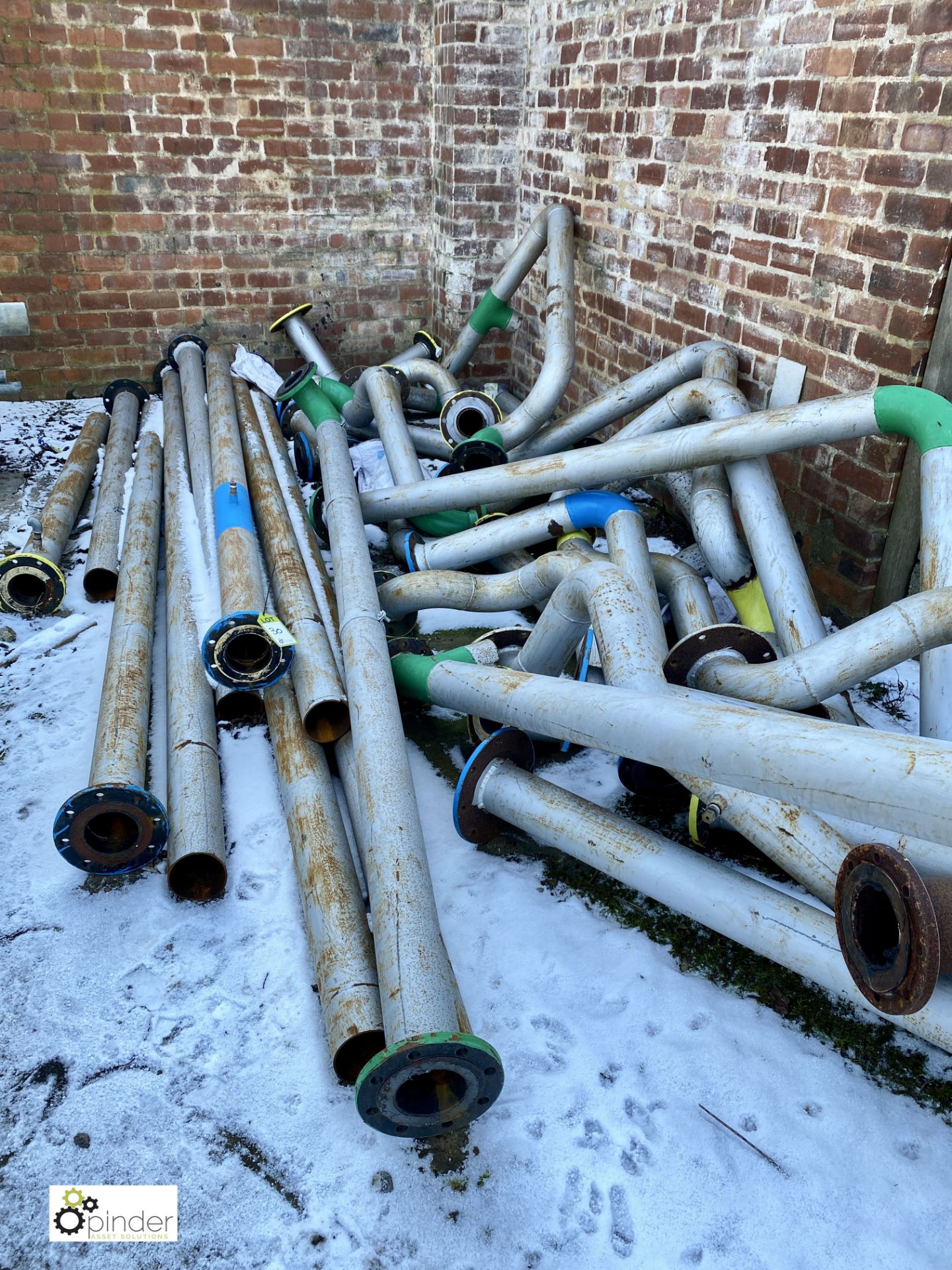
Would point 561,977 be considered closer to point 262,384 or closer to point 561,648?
point 561,648

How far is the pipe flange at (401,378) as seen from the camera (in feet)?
17.6

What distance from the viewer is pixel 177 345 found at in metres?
6.41

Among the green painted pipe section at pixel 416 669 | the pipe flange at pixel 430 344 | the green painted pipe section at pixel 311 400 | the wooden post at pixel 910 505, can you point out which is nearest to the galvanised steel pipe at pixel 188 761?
the green painted pipe section at pixel 416 669

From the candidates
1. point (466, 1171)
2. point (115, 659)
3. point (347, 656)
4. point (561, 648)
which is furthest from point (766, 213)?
point (466, 1171)

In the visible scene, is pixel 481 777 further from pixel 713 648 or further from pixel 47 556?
pixel 47 556

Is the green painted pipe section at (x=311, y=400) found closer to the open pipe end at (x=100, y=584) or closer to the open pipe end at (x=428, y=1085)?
the open pipe end at (x=100, y=584)

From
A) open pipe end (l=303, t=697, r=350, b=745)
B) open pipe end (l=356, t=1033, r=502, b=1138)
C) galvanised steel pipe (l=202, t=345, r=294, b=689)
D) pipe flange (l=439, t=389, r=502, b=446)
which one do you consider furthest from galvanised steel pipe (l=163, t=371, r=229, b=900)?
pipe flange (l=439, t=389, r=502, b=446)

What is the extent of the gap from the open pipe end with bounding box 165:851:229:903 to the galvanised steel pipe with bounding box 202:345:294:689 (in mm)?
637

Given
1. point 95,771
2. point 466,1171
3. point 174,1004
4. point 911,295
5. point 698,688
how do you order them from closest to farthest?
point 466,1171 < point 174,1004 < point 95,771 < point 698,688 < point 911,295

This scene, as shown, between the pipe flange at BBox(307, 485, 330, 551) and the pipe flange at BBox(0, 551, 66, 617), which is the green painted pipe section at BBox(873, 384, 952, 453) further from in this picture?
the pipe flange at BBox(0, 551, 66, 617)

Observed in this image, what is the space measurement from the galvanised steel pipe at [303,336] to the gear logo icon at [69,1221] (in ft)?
17.6

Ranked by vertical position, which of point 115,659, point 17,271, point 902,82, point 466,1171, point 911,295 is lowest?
point 466,1171

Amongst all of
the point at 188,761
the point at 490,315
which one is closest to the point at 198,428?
the point at 490,315

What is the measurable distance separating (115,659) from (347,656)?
2.91 feet
